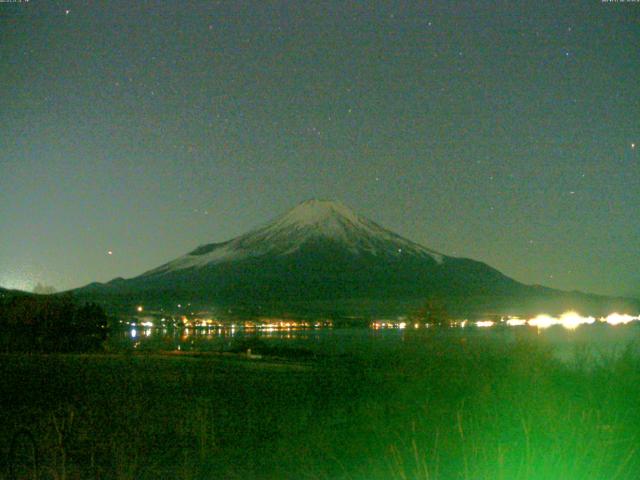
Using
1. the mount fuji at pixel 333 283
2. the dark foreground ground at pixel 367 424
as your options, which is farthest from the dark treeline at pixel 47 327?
the mount fuji at pixel 333 283

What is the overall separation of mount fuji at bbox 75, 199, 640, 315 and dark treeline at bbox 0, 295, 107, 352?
77.6 m

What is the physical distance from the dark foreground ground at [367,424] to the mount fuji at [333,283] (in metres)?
104

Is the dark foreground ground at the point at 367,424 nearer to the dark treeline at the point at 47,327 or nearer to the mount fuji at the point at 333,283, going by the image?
the dark treeline at the point at 47,327

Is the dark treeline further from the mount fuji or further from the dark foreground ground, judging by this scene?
the mount fuji

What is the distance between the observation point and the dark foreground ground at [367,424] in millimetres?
10422

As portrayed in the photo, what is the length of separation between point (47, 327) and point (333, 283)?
120504 mm

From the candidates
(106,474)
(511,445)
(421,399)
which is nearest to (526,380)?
(421,399)

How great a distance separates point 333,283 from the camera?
17050 cm

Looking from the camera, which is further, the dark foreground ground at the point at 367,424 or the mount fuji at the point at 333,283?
the mount fuji at the point at 333,283

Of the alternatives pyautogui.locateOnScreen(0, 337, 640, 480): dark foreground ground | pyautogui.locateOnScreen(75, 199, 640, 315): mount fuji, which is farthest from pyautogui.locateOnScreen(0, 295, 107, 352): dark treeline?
pyautogui.locateOnScreen(75, 199, 640, 315): mount fuji

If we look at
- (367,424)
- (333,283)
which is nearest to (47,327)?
(367,424)

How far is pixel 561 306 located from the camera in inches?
4882

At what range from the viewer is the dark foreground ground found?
10.4 meters

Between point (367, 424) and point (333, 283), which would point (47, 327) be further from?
Answer: point (333, 283)
